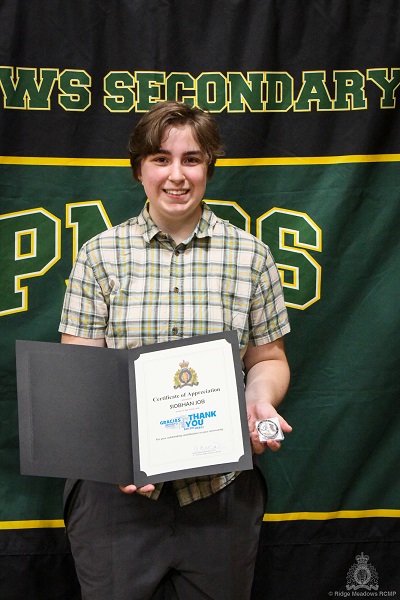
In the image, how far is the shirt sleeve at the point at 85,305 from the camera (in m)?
1.59

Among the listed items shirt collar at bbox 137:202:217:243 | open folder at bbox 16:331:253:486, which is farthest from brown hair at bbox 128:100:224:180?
open folder at bbox 16:331:253:486

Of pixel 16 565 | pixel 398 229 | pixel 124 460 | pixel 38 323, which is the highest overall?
pixel 398 229

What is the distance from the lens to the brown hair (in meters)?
1.54

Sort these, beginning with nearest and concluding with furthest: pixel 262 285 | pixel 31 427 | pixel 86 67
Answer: pixel 31 427 < pixel 262 285 < pixel 86 67

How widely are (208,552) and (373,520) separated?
100 cm

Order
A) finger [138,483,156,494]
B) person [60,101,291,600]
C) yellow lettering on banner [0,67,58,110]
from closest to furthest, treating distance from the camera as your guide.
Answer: finger [138,483,156,494] → person [60,101,291,600] → yellow lettering on banner [0,67,58,110]

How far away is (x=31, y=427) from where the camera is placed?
1.49 meters

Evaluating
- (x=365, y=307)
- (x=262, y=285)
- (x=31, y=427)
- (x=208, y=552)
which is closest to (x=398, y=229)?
(x=365, y=307)

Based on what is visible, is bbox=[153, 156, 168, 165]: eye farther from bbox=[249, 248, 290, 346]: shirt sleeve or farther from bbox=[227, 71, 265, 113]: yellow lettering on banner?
bbox=[227, 71, 265, 113]: yellow lettering on banner

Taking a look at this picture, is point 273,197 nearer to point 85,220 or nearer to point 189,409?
point 85,220

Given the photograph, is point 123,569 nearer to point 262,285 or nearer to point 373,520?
point 262,285

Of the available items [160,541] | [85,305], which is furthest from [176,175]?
[160,541]

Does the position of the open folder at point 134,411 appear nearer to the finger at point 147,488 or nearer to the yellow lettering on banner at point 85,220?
the finger at point 147,488

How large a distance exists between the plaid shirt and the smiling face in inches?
2.5
